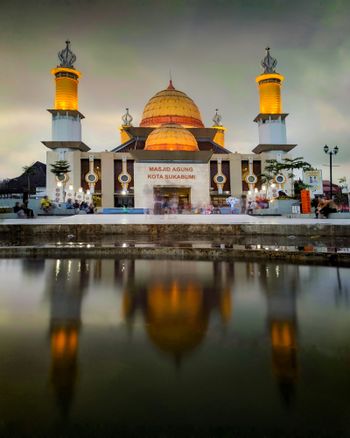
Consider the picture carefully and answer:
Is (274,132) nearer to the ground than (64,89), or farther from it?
nearer to the ground

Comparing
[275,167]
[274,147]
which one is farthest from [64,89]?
[275,167]

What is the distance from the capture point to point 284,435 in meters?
1.00

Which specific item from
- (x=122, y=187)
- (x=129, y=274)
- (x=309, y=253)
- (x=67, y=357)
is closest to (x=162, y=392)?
(x=67, y=357)

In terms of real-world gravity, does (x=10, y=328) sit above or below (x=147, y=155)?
below

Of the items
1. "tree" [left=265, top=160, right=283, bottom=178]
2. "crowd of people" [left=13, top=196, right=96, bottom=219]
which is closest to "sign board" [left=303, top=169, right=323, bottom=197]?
"tree" [left=265, top=160, right=283, bottom=178]

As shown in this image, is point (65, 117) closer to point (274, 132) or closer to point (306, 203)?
point (274, 132)

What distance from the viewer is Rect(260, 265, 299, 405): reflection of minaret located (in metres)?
1.32

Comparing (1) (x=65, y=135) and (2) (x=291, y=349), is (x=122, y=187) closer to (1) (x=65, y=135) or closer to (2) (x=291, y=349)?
(1) (x=65, y=135)

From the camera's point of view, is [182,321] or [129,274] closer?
[182,321]

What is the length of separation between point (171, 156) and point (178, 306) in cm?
3350

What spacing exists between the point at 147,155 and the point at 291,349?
34.2 m

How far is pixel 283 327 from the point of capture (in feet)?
6.44

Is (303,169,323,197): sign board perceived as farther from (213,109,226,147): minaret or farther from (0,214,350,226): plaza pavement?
(213,109,226,147): minaret

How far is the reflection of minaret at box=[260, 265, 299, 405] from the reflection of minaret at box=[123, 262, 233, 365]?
1.07 ft
